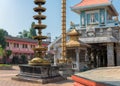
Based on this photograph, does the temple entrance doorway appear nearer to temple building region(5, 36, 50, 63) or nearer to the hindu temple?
the hindu temple

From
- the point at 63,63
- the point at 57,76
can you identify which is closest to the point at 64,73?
the point at 63,63

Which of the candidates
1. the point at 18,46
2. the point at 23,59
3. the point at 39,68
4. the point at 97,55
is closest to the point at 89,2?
the point at 97,55

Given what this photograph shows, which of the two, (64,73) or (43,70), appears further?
(64,73)

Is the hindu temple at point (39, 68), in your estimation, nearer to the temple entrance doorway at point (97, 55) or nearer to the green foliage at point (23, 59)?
the temple entrance doorway at point (97, 55)

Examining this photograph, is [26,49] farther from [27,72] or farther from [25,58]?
[27,72]

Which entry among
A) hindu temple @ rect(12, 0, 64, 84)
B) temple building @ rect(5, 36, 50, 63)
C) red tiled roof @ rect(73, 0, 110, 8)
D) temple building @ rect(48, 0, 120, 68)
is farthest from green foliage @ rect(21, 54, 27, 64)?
hindu temple @ rect(12, 0, 64, 84)

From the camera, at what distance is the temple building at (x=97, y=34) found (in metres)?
22.6

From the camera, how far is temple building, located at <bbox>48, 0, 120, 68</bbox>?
22641 mm

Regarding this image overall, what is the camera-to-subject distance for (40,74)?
12680 mm

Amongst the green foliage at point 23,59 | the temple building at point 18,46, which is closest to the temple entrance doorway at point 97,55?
the green foliage at point 23,59

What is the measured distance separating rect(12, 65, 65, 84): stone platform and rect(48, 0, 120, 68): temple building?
8299 mm

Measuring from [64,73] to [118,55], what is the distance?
9537 millimetres

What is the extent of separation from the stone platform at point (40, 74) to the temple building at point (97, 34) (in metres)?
8.30

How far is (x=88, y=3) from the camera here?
26516 mm
